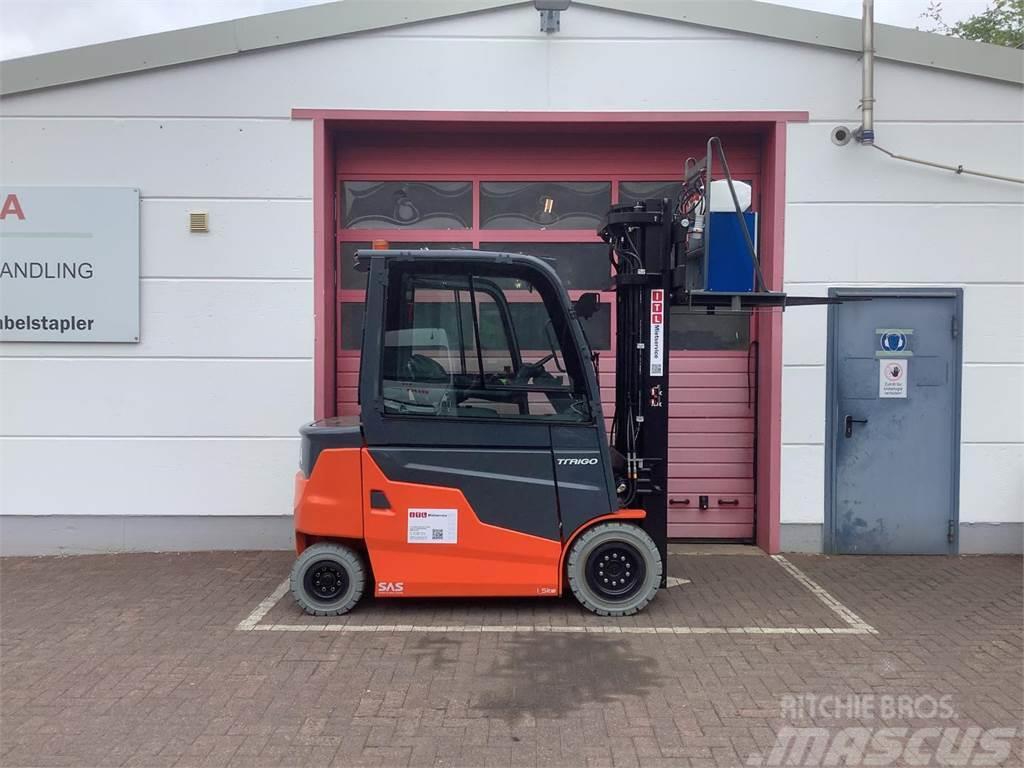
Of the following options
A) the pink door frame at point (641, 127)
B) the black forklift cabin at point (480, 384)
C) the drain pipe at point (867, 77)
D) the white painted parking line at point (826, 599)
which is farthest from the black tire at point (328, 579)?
the drain pipe at point (867, 77)

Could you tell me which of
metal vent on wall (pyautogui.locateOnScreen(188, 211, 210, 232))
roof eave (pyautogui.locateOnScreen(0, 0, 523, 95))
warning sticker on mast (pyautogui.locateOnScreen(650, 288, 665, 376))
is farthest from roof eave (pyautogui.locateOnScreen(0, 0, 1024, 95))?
warning sticker on mast (pyautogui.locateOnScreen(650, 288, 665, 376))

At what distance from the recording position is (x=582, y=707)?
418 centimetres

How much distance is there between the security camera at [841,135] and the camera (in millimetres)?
7080

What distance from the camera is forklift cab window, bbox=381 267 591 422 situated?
17.3ft

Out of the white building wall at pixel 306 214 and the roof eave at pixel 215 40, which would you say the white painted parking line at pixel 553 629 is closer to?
the white building wall at pixel 306 214

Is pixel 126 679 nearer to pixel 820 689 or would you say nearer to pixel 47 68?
pixel 820 689

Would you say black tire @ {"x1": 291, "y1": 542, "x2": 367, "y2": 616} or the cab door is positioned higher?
the cab door

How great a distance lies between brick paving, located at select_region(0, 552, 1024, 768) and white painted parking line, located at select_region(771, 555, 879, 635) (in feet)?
0.26

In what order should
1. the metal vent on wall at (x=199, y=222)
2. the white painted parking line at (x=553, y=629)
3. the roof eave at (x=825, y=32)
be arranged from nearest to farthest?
the white painted parking line at (x=553, y=629), the roof eave at (x=825, y=32), the metal vent on wall at (x=199, y=222)

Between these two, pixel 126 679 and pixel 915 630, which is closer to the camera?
pixel 126 679

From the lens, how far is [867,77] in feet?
22.6

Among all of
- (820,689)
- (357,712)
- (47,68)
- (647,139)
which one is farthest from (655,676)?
(47,68)

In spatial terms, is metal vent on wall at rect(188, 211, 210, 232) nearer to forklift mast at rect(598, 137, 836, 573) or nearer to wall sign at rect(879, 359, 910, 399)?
forklift mast at rect(598, 137, 836, 573)

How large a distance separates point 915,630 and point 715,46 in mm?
4853
